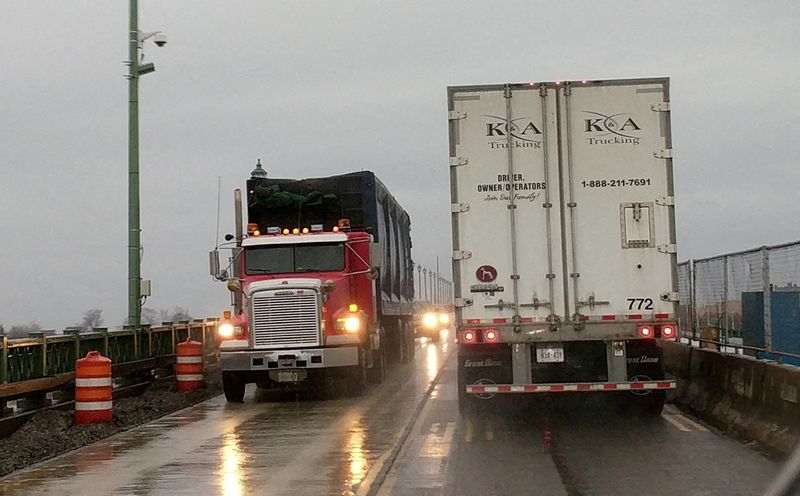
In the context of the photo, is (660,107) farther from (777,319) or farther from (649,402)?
(649,402)

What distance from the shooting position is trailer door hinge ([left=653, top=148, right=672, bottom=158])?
13.5m

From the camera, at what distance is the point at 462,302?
533 inches

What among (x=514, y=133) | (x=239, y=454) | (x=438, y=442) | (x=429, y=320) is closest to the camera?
(x=239, y=454)

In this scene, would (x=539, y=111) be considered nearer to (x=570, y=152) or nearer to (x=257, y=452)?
(x=570, y=152)

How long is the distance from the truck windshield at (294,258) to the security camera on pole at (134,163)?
8.62 feet

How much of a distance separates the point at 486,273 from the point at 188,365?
33.0 feet

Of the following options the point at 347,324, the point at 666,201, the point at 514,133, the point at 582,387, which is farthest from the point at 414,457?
the point at 347,324

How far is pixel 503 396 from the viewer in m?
18.1

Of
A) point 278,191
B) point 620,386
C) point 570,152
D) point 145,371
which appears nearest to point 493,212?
point 570,152

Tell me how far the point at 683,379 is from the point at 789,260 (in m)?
4.98

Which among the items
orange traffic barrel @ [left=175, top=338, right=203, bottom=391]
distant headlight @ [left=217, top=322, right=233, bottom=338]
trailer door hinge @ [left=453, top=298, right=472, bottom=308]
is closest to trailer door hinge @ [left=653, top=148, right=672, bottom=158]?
trailer door hinge @ [left=453, top=298, right=472, bottom=308]

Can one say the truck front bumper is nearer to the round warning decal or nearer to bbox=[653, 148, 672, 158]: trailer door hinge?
the round warning decal

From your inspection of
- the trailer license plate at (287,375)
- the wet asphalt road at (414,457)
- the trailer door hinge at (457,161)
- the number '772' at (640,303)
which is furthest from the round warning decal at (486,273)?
the trailer license plate at (287,375)

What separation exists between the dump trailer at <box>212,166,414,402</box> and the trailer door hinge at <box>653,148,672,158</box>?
8293mm
